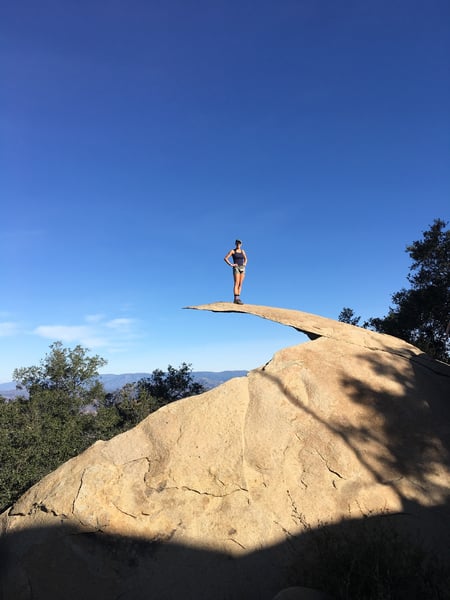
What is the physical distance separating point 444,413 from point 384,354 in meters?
2.04

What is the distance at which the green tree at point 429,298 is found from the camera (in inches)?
1067

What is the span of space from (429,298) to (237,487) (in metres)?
24.3

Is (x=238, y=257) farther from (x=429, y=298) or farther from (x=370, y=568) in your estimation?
(x=429, y=298)

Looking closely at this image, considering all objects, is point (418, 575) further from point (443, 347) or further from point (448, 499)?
point (443, 347)

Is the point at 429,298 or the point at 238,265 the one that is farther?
the point at 429,298

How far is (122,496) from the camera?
7.77m

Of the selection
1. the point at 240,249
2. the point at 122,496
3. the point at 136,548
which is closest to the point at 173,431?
the point at 122,496

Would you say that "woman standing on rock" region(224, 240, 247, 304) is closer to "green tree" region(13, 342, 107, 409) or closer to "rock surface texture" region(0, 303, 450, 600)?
"rock surface texture" region(0, 303, 450, 600)

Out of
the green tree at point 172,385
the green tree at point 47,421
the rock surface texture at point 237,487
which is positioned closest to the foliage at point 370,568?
the rock surface texture at point 237,487

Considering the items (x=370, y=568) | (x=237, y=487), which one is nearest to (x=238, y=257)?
(x=237, y=487)

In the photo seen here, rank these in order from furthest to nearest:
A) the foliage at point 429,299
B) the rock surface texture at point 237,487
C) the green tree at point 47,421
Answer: the foliage at point 429,299, the green tree at point 47,421, the rock surface texture at point 237,487


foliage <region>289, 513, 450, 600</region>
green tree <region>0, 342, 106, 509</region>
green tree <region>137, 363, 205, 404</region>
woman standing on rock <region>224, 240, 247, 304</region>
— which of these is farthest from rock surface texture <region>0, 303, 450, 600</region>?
green tree <region>137, 363, 205, 404</region>

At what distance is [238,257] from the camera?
14.1 metres

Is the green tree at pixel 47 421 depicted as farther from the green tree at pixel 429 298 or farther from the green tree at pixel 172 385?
the green tree at pixel 429 298
